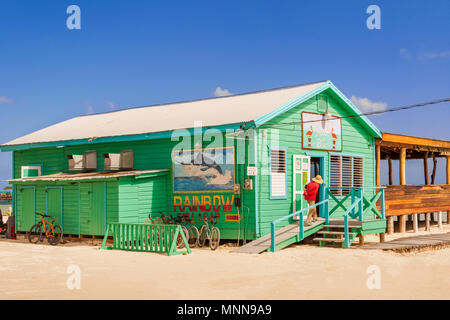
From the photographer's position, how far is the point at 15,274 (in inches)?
464

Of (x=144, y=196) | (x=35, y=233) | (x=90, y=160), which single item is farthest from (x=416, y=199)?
(x=35, y=233)

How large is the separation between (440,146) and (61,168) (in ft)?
50.7

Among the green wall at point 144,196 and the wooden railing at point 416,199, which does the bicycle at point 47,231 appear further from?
the wooden railing at point 416,199

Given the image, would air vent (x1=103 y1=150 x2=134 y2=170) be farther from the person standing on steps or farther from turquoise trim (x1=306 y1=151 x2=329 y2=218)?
the person standing on steps

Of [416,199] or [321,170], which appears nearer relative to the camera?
[321,170]

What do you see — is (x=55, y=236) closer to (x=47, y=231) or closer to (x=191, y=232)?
(x=47, y=231)

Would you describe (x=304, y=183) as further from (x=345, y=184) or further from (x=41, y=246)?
(x=41, y=246)

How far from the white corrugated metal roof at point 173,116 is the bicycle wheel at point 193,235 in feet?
10.2

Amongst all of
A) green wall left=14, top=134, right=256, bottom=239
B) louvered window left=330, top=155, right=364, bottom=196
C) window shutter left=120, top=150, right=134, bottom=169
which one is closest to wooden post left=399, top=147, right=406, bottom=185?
louvered window left=330, top=155, right=364, bottom=196

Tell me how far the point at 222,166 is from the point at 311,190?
273 cm

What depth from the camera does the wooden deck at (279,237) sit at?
15.1 metres

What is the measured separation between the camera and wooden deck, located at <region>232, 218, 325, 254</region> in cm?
1508

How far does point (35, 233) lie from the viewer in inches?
784
